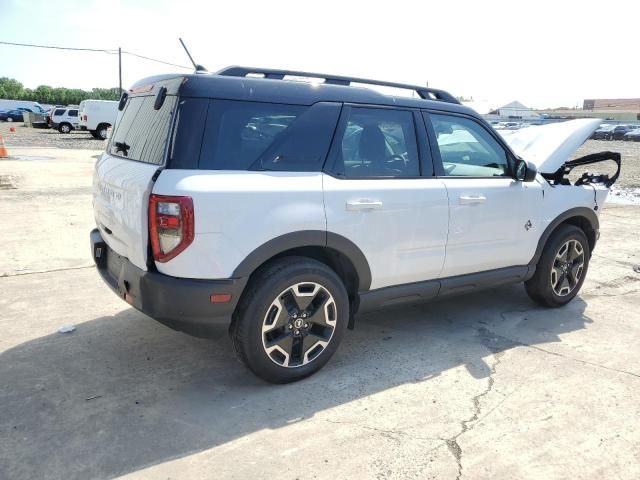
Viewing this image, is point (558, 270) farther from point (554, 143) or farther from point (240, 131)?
point (240, 131)

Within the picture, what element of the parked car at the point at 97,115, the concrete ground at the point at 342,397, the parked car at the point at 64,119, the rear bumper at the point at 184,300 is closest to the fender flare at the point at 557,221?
the concrete ground at the point at 342,397

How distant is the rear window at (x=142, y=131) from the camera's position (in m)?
3.11

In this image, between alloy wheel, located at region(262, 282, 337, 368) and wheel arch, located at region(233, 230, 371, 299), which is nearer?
wheel arch, located at region(233, 230, 371, 299)

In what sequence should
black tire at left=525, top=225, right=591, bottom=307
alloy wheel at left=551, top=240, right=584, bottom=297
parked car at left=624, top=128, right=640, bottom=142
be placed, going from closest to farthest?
black tire at left=525, top=225, right=591, bottom=307 → alloy wheel at left=551, top=240, right=584, bottom=297 → parked car at left=624, top=128, right=640, bottom=142

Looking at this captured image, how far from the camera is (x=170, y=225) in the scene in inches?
114

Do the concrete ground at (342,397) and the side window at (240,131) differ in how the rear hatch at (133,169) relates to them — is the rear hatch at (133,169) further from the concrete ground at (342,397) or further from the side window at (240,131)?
the concrete ground at (342,397)

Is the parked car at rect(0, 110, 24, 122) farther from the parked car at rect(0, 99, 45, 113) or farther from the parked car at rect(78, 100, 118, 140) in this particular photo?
the parked car at rect(78, 100, 118, 140)

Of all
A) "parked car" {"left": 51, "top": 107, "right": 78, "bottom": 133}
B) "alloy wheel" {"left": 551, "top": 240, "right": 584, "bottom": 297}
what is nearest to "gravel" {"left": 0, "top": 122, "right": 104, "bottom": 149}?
"parked car" {"left": 51, "top": 107, "right": 78, "bottom": 133}

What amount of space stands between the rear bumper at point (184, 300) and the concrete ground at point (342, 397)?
522 mm

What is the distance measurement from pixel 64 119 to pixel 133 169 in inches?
1395

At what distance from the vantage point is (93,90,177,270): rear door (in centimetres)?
305

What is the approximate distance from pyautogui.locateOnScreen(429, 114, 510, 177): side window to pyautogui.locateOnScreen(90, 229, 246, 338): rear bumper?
6.43 ft

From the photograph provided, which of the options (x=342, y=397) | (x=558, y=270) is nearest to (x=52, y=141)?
(x=558, y=270)

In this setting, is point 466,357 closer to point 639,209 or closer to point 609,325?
point 609,325
